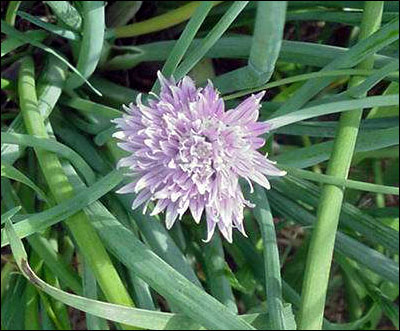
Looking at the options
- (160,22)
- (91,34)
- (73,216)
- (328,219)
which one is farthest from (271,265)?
(160,22)

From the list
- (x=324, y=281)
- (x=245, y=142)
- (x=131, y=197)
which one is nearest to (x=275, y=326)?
(x=324, y=281)

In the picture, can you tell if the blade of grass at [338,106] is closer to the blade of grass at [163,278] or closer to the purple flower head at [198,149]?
the purple flower head at [198,149]

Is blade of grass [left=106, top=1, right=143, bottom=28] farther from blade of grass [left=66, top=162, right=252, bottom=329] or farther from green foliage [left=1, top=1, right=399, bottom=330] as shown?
blade of grass [left=66, top=162, right=252, bottom=329]

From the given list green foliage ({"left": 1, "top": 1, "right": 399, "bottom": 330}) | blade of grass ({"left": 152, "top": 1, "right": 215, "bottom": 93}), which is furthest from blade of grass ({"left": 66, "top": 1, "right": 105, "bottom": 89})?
blade of grass ({"left": 152, "top": 1, "right": 215, "bottom": 93})

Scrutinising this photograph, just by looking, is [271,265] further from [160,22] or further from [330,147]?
[160,22]

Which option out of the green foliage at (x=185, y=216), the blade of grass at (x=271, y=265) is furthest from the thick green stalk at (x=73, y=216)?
the blade of grass at (x=271, y=265)

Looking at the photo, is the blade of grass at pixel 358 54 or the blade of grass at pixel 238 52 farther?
the blade of grass at pixel 238 52
